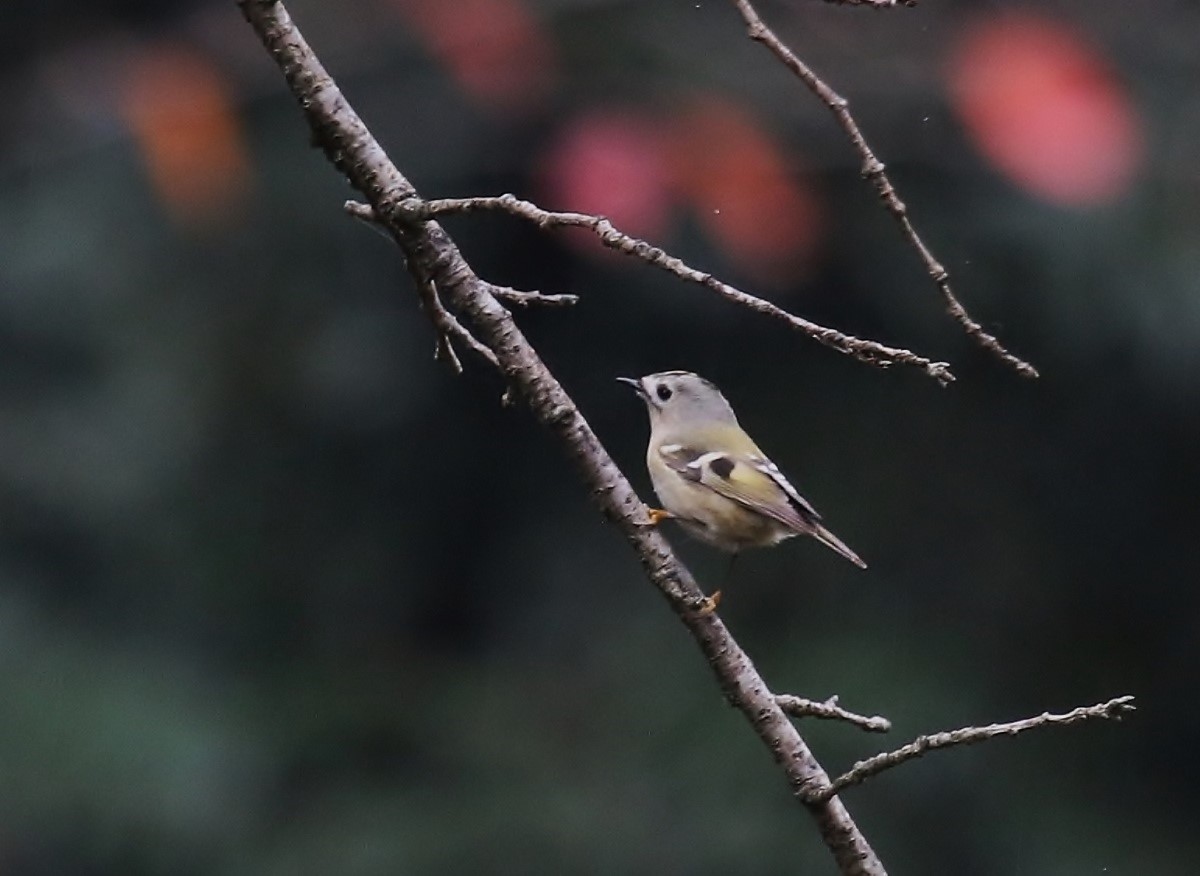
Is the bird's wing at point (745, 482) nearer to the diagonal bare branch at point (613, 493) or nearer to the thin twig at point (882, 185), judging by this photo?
the diagonal bare branch at point (613, 493)

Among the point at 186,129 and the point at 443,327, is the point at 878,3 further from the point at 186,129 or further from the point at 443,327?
the point at 186,129

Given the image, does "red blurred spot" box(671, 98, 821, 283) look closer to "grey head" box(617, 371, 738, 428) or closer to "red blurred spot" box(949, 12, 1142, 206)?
"red blurred spot" box(949, 12, 1142, 206)

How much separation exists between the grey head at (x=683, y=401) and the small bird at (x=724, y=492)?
4 centimetres

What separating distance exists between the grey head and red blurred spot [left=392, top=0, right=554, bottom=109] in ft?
10.1

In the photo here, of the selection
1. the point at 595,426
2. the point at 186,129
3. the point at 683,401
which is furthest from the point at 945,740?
the point at 595,426

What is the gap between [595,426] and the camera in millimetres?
6832

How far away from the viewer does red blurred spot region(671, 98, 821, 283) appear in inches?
242

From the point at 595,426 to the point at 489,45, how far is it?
1317mm

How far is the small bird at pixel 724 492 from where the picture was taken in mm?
3127

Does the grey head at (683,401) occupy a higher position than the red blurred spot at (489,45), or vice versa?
the grey head at (683,401)

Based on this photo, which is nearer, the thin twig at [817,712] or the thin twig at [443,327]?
the thin twig at [817,712]

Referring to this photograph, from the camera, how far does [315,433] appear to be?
7348mm

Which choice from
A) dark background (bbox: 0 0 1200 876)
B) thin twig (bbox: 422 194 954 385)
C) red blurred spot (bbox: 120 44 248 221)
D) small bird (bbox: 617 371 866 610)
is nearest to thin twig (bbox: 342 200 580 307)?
thin twig (bbox: 422 194 954 385)

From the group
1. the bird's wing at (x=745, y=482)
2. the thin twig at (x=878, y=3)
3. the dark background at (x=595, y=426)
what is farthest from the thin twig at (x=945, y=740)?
the dark background at (x=595, y=426)
